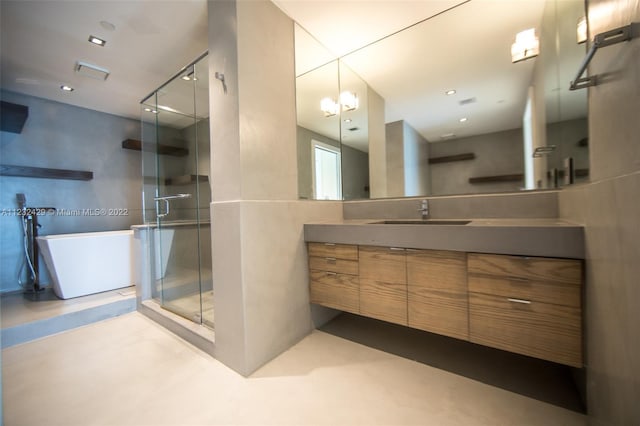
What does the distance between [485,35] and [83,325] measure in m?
4.27

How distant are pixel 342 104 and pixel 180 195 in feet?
6.35

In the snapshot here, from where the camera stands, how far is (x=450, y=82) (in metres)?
1.99

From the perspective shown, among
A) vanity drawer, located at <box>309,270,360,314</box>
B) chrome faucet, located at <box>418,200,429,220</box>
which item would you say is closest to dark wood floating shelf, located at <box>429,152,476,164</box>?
chrome faucet, located at <box>418,200,429,220</box>

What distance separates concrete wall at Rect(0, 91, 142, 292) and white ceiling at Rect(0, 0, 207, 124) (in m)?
0.38

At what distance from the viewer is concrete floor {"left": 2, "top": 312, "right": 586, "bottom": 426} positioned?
118 centimetres

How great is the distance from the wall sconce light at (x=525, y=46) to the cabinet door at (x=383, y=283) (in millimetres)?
1618

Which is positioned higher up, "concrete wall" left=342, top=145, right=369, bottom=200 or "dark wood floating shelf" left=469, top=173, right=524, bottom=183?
"concrete wall" left=342, top=145, right=369, bottom=200

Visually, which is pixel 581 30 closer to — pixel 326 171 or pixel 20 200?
pixel 326 171

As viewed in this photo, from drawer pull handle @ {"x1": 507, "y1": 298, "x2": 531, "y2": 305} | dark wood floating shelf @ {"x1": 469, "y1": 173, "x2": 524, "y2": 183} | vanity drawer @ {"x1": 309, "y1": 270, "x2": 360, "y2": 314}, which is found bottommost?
vanity drawer @ {"x1": 309, "y1": 270, "x2": 360, "y2": 314}

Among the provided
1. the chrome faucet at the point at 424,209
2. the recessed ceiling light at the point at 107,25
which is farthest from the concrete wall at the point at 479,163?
the recessed ceiling light at the point at 107,25

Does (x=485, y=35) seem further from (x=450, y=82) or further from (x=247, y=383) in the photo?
(x=247, y=383)

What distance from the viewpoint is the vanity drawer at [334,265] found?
1698mm

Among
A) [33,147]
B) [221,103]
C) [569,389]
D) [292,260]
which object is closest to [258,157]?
[221,103]

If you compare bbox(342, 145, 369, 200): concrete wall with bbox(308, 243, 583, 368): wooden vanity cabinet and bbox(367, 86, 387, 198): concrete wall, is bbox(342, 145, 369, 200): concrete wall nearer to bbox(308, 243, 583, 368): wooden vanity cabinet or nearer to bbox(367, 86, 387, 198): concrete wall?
bbox(367, 86, 387, 198): concrete wall
